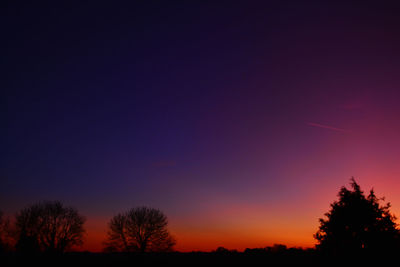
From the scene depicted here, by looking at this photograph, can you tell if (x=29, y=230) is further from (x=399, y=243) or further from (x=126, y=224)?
(x=399, y=243)

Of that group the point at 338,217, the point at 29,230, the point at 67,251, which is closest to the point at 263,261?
the point at 338,217

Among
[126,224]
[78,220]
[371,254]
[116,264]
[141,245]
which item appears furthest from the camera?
[78,220]

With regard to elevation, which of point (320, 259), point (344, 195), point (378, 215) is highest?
point (344, 195)

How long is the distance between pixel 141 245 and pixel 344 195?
44.6 meters

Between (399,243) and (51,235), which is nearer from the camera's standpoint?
(399,243)

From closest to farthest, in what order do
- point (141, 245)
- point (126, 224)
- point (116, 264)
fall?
1. point (116, 264)
2. point (141, 245)
3. point (126, 224)

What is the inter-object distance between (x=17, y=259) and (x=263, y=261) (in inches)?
1827

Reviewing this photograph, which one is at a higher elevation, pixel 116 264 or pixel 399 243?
pixel 399 243

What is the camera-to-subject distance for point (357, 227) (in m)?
18.4

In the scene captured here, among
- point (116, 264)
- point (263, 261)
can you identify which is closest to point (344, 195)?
point (263, 261)

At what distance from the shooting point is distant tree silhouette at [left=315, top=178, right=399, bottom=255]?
17.5 m

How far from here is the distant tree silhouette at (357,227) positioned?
17500 mm

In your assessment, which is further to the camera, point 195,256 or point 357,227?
point 195,256

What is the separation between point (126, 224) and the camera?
56.8 meters
